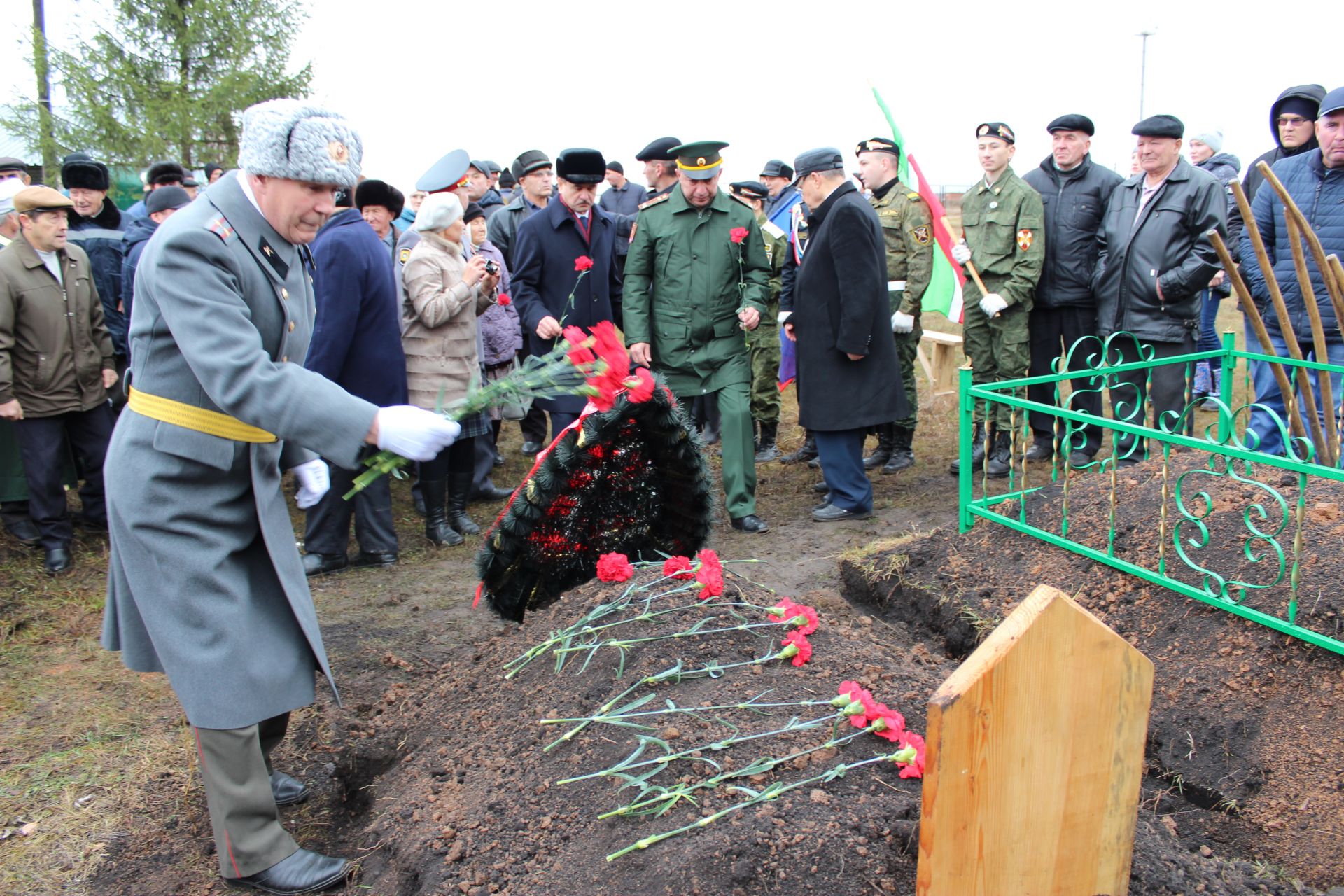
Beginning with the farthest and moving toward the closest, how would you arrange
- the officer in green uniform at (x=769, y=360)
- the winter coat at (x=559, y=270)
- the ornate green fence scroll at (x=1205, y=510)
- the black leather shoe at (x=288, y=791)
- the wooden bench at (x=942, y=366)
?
1. the wooden bench at (x=942, y=366)
2. the officer in green uniform at (x=769, y=360)
3. the winter coat at (x=559, y=270)
4. the ornate green fence scroll at (x=1205, y=510)
5. the black leather shoe at (x=288, y=791)

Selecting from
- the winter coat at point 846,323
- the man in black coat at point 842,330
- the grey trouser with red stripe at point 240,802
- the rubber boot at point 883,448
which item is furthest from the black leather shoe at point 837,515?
the grey trouser with red stripe at point 240,802

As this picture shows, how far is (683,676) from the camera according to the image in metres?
2.84

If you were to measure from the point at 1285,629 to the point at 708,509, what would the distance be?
190 cm

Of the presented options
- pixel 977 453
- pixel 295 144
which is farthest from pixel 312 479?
pixel 977 453

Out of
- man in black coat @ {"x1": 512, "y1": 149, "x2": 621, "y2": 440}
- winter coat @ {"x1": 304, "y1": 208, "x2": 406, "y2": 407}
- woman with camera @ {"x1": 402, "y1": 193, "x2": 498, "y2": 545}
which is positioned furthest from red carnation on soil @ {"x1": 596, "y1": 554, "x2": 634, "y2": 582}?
man in black coat @ {"x1": 512, "y1": 149, "x2": 621, "y2": 440}

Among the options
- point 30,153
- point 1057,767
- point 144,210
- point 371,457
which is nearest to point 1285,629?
point 1057,767

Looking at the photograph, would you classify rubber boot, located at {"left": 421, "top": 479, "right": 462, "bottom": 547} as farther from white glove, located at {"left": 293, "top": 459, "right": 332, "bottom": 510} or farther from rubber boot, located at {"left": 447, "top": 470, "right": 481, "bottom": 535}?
white glove, located at {"left": 293, "top": 459, "right": 332, "bottom": 510}

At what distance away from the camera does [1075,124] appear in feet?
20.4

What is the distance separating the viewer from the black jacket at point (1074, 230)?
246 inches

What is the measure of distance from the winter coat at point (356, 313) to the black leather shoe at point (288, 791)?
85.7 inches

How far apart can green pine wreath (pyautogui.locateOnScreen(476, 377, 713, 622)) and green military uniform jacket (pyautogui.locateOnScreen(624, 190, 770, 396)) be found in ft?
6.52

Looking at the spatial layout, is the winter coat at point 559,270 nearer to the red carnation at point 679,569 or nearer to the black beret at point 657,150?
the black beret at point 657,150

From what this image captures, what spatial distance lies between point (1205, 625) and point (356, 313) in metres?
3.85

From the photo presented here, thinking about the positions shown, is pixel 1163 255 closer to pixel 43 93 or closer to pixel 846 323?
pixel 846 323
